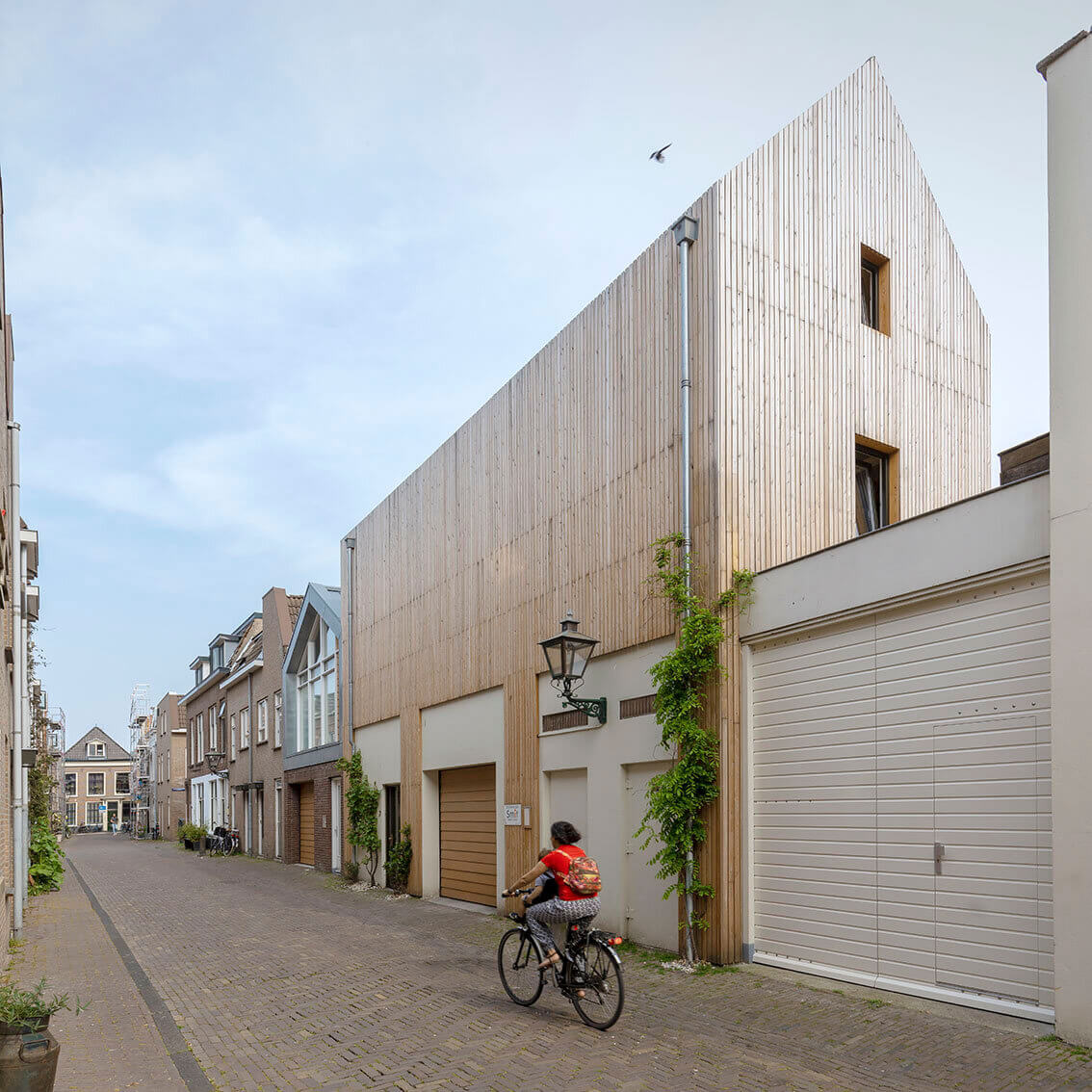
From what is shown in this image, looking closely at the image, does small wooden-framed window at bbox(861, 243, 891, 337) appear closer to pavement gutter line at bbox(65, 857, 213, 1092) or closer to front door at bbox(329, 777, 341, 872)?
pavement gutter line at bbox(65, 857, 213, 1092)

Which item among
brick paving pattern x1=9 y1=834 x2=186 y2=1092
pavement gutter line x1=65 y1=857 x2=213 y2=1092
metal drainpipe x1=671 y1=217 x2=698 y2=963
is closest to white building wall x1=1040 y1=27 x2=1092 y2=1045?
metal drainpipe x1=671 y1=217 x2=698 y2=963

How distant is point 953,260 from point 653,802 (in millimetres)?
8098

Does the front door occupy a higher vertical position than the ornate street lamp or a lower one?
lower

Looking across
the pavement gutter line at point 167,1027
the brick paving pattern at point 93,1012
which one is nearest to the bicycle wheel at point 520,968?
the pavement gutter line at point 167,1027

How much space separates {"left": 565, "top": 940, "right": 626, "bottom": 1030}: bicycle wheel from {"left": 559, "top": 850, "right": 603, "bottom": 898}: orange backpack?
0.38m

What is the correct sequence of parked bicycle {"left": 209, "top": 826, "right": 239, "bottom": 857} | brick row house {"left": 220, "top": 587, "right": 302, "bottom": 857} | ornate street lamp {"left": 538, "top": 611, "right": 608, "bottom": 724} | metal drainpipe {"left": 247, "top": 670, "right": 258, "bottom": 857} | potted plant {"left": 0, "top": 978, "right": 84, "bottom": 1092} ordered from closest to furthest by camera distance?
potted plant {"left": 0, "top": 978, "right": 84, "bottom": 1092}, ornate street lamp {"left": 538, "top": 611, "right": 608, "bottom": 724}, brick row house {"left": 220, "top": 587, "right": 302, "bottom": 857}, metal drainpipe {"left": 247, "top": 670, "right": 258, "bottom": 857}, parked bicycle {"left": 209, "top": 826, "right": 239, "bottom": 857}

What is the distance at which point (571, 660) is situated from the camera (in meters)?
11.9

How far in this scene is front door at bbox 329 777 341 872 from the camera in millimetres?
24219

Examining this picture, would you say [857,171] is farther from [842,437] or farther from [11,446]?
[11,446]

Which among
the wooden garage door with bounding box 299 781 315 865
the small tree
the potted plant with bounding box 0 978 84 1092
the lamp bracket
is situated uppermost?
the lamp bracket

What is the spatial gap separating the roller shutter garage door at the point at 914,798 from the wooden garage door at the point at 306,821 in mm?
19402

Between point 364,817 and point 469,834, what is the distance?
495 centimetres

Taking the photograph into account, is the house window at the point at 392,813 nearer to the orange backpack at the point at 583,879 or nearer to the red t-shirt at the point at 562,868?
the red t-shirt at the point at 562,868

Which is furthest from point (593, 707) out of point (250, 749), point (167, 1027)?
point (250, 749)
